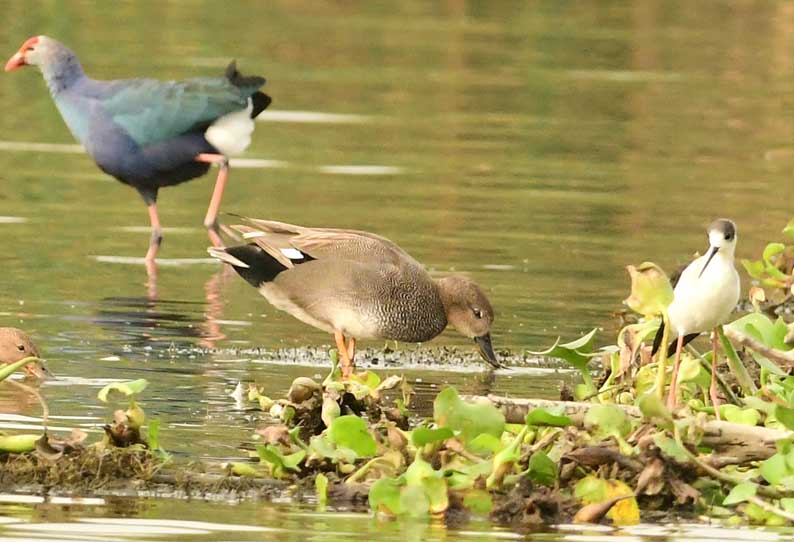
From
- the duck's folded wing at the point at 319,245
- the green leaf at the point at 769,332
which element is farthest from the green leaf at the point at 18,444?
the green leaf at the point at 769,332

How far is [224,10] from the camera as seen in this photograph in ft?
104

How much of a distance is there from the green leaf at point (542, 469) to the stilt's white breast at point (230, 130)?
26.3 ft

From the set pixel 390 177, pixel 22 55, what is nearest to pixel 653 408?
pixel 22 55

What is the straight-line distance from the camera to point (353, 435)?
7.68 metres

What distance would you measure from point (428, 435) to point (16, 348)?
2810 mm

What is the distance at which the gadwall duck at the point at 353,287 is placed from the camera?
400 inches

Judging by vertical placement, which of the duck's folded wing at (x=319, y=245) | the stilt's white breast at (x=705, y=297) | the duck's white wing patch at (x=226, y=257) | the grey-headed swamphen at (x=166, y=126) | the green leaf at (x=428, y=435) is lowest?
the green leaf at (x=428, y=435)

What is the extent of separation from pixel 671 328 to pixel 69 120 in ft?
26.6

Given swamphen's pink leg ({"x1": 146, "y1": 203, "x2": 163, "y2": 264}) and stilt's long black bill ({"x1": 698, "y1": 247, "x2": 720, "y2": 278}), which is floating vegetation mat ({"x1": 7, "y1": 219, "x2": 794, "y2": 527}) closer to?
stilt's long black bill ({"x1": 698, "y1": 247, "x2": 720, "y2": 278})

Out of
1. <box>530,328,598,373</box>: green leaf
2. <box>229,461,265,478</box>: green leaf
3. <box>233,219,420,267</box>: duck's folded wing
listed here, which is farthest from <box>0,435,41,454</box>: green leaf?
<box>233,219,420,267</box>: duck's folded wing

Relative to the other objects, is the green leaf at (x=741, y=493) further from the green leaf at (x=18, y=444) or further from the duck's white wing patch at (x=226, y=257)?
the duck's white wing patch at (x=226, y=257)

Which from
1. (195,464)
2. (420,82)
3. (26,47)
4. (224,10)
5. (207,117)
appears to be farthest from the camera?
(224,10)

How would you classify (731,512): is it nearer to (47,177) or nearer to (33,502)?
(33,502)

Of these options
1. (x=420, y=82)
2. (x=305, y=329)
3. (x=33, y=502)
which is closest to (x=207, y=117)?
(x=305, y=329)
